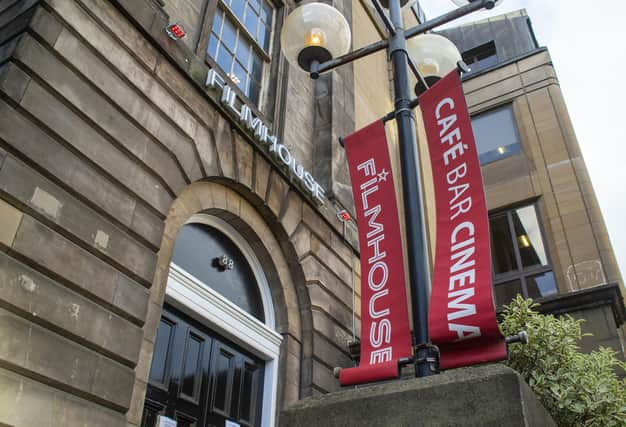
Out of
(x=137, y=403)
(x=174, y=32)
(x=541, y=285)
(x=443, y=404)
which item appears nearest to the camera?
(x=443, y=404)

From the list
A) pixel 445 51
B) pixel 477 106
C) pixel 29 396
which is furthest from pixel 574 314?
pixel 477 106

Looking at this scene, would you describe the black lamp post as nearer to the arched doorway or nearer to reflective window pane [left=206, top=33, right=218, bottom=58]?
the arched doorway

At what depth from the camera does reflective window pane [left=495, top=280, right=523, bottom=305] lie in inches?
579

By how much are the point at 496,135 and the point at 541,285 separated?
5829 mm

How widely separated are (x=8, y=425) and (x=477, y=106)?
17.8m

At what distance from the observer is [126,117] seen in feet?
20.7

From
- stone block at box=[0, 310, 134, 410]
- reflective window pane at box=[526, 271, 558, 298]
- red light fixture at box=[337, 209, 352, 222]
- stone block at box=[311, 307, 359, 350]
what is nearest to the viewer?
stone block at box=[0, 310, 134, 410]

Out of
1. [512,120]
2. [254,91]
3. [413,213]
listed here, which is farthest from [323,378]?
[512,120]

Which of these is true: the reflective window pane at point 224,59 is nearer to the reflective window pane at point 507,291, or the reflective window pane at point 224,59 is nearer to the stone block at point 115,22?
the stone block at point 115,22

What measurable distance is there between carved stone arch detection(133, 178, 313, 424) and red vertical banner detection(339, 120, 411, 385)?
2780 millimetres

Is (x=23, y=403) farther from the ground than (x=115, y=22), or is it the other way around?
(x=115, y=22)

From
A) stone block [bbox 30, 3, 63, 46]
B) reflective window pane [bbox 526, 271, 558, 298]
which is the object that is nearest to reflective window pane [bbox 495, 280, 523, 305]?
reflective window pane [bbox 526, 271, 558, 298]

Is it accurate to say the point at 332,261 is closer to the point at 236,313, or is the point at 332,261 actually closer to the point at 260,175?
the point at 260,175

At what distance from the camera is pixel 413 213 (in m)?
4.05
